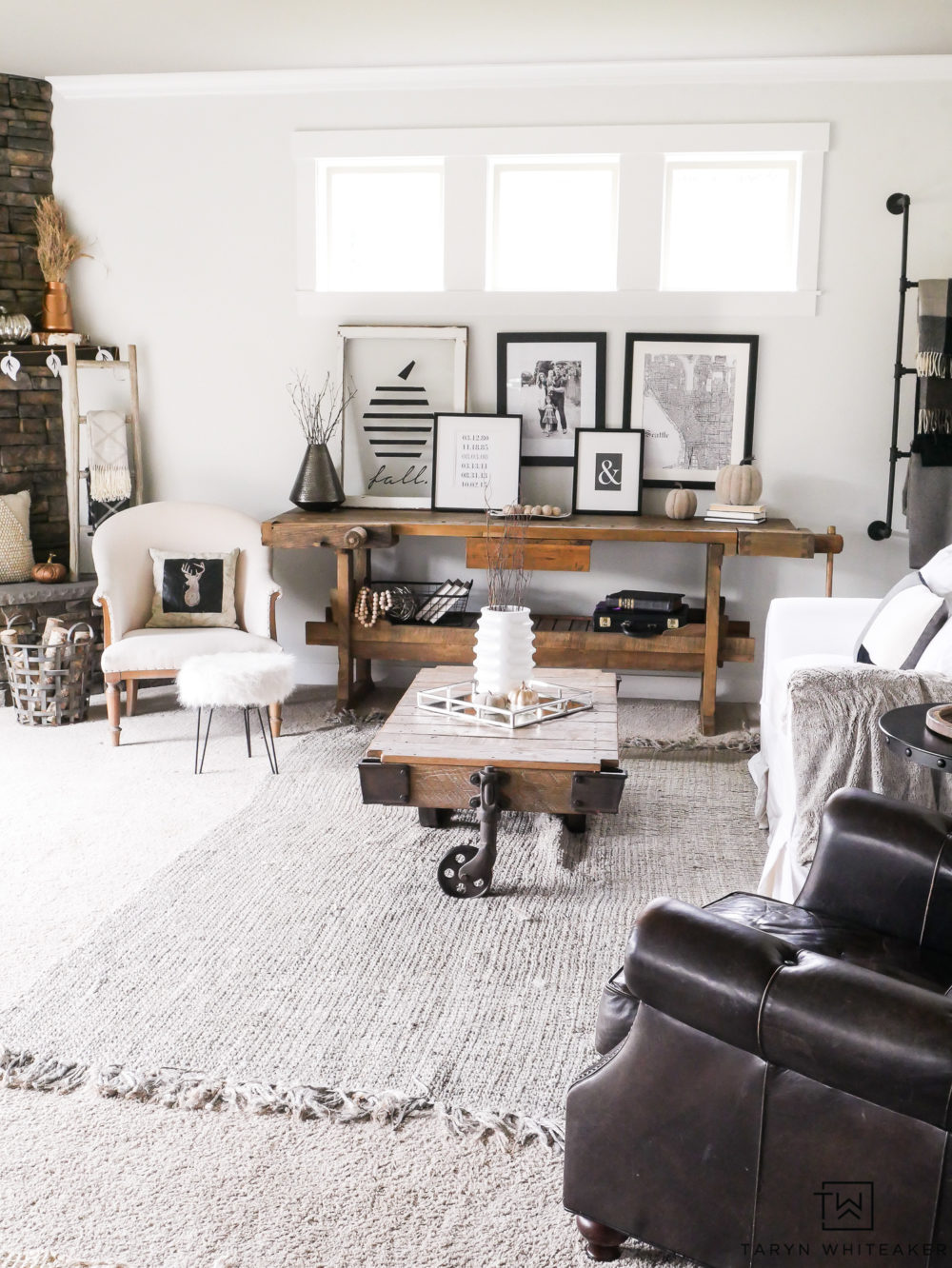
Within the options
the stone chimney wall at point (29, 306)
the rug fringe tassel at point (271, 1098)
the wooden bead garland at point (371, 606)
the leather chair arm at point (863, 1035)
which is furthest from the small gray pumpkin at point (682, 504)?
the leather chair arm at point (863, 1035)

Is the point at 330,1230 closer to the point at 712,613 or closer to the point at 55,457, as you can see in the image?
the point at 712,613

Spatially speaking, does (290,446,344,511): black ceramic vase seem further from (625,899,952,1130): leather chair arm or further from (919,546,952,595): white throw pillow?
(625,899,952,1130): leather chair arm

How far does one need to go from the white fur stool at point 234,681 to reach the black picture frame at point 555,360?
5.45 feet

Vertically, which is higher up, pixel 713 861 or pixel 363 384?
pixel 363 384

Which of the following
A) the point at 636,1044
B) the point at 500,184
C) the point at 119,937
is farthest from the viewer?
the point at 500,184

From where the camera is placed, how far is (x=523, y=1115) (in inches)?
80.7

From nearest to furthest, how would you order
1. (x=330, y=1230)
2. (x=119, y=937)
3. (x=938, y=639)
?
(x=330, y=1230) < (x=119, y=937) < (x=938, y=639)

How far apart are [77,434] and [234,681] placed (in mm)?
1902

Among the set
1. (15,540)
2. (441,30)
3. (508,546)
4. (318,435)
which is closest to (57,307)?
(15,540)

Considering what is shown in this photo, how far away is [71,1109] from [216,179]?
4179 millimetres

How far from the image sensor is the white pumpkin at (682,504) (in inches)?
186

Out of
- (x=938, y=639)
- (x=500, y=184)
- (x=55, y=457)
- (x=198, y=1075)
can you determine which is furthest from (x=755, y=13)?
(x=198, y=1075)

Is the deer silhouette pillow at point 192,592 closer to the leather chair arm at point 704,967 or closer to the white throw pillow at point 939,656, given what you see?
the white throw pillow at point 939,656

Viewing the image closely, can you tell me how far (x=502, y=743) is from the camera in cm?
301
